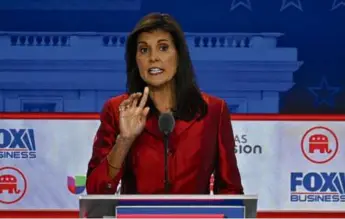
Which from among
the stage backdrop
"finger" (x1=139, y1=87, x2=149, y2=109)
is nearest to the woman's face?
"finger" (x1=139, y1=87, x2=149, y2=109)

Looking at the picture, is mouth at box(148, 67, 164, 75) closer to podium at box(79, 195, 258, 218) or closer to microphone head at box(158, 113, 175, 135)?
microphone head at box(158, 113, 175, 135)

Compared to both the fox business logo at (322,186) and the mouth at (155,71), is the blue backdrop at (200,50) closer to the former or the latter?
the fox business logo at (322,186)

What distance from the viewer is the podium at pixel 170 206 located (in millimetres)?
1571

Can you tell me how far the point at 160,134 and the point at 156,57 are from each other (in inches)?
9.7

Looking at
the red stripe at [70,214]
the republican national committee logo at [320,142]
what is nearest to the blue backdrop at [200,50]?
the republican national committee logo at [320,142]

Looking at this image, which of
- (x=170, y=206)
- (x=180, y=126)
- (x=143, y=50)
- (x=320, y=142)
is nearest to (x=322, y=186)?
(x=320, y=142)

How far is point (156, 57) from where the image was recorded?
7.38 ft

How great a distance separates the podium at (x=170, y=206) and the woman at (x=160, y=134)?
53 centimetres

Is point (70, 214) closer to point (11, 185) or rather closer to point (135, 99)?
point (11, 185)

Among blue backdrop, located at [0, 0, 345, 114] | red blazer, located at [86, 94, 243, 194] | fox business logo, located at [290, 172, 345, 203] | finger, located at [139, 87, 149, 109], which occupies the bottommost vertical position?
fox business logo, located at [290, 172, 345, 203]

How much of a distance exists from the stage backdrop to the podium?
2.47m

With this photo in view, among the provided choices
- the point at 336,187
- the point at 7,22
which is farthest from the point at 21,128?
the point at 336,187

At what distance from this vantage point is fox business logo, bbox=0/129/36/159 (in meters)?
4.07

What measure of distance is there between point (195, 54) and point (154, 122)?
1754mm
